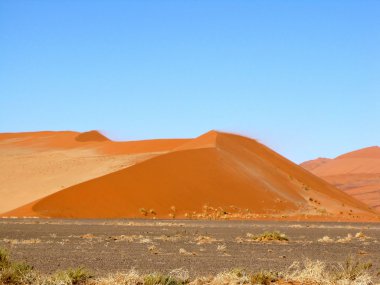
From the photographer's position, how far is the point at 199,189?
64375 mm

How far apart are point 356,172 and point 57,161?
89.1 m

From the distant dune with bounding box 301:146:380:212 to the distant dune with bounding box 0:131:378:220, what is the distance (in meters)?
26.1

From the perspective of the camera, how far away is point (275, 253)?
2177 cm

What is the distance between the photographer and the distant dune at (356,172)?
380 feet

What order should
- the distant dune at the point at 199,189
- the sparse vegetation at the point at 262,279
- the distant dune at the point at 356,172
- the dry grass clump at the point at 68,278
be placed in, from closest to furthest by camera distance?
1. the dry grass clump at the point at 68,278
2. the sparse vegetation at the point at 262,279
3. the distant dune at the point at 199,189
4. the distant dune at the point at 356,172

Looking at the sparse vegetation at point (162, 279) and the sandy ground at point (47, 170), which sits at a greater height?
the sandy ground at point (47, 170)

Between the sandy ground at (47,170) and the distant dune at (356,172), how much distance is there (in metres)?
42.0

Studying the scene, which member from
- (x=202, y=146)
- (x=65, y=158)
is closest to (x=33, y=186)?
(x=65, y=158)

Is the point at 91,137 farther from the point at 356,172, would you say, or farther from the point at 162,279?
the point at 162,279

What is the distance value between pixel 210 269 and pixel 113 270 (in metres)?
2.38

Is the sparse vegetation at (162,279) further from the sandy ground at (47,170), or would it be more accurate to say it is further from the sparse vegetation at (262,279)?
the sandy ground at (47,170)

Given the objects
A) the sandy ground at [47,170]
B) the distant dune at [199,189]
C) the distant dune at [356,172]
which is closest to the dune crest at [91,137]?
the sandy ground at [47,170]

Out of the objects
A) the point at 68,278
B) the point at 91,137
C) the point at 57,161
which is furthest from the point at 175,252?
the point at 91,137

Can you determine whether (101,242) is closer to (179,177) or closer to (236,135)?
(179,177)
